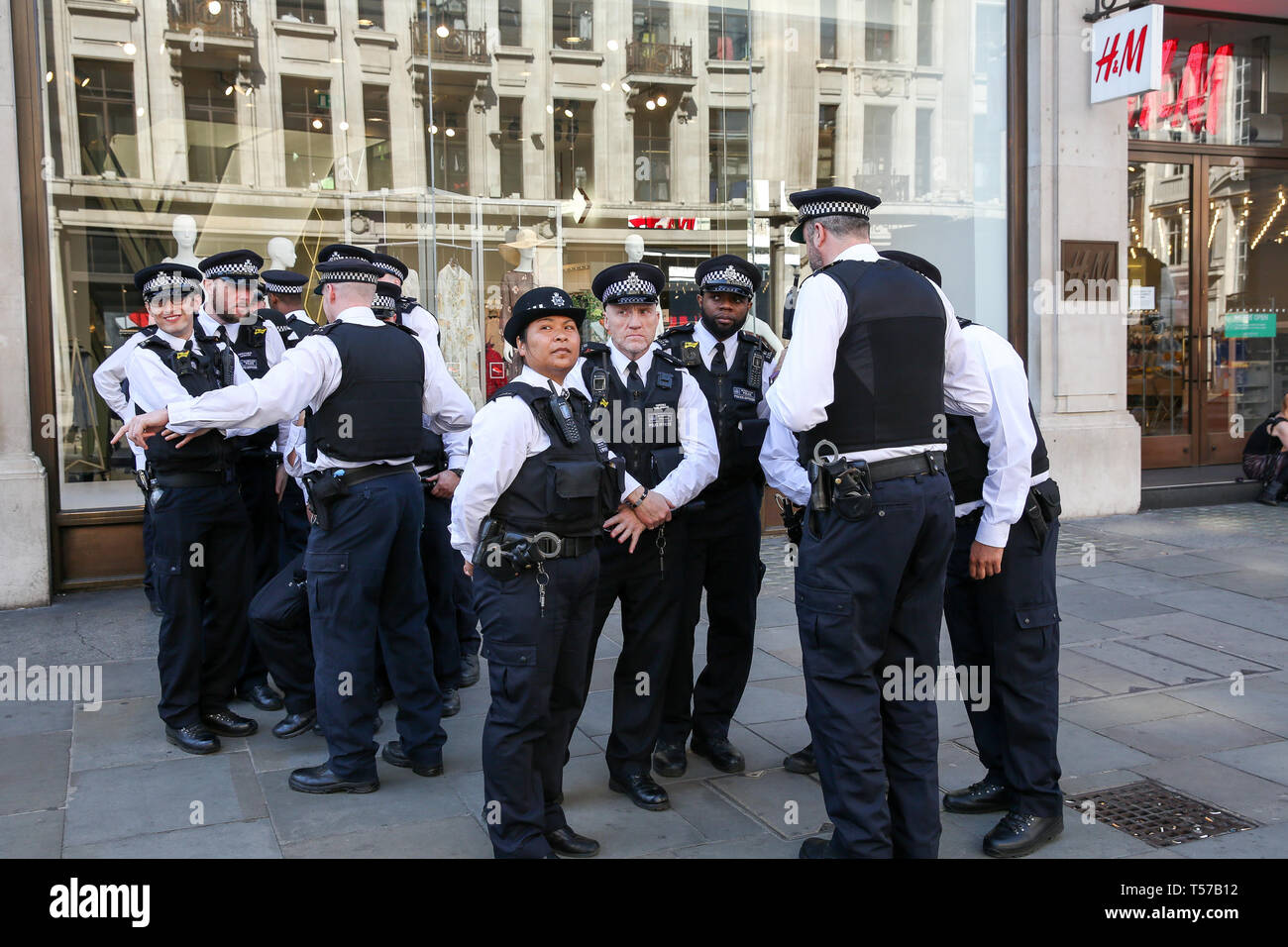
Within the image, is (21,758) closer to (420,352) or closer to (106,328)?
(420,352)

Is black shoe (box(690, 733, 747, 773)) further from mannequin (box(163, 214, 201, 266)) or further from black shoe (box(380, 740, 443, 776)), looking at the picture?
mannequin (box(163, 214, 201, 266))

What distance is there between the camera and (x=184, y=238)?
8.95 meters

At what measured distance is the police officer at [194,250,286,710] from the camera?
5938 millimetres

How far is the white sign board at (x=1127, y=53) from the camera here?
31.6ft

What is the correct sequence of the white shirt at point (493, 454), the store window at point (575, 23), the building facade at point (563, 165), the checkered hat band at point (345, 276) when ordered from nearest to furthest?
the white shirt at point (493, 454) < the checkered hat band at point (345, 276) < the building facade at point (563, 165) < the store window at point (575, 23)

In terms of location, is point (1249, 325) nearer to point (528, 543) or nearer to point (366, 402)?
point (366, 402)

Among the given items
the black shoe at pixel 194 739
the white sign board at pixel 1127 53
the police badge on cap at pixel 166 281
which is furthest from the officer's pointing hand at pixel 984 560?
the white sign board at pixel 1127 53

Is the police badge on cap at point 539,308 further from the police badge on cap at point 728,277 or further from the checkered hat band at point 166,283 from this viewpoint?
the checkered hat band at point 166,283

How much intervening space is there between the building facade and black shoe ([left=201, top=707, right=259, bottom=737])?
3.23 metres

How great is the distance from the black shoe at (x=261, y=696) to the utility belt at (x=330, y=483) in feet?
5.14

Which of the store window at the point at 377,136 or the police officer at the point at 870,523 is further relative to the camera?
the store window at the point at 377,136

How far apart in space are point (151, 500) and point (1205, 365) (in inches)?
432

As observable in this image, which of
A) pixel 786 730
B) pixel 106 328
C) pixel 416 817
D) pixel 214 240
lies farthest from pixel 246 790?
pixel 214 240
